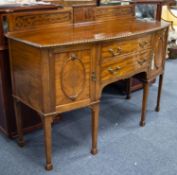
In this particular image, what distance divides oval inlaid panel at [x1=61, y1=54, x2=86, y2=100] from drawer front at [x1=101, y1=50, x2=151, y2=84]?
160mm

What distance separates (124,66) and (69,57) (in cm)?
48

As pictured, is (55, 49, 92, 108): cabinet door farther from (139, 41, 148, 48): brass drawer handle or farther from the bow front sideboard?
(139, 41, 148, 48): brass drawer handle

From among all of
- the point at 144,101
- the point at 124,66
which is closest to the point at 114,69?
the point at 124,66

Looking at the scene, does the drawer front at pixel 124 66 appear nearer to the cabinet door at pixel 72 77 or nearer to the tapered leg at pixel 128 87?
the cabinet door at pixel 72 77

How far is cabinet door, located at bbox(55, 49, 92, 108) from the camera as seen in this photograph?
1544 millimetres

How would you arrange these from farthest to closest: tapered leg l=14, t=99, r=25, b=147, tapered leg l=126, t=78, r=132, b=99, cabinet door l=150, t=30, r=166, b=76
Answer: tapered leg l=126, t=78, r=132, b=99, cabinet door l=150, t=30, r=166, b=76, tapered leg l=14, t=99, r=25, b=147

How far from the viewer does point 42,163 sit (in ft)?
6.04

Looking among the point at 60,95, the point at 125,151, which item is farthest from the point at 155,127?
the point at 60,95

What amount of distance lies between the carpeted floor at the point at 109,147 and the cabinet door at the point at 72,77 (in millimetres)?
438

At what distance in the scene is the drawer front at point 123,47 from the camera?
170cm

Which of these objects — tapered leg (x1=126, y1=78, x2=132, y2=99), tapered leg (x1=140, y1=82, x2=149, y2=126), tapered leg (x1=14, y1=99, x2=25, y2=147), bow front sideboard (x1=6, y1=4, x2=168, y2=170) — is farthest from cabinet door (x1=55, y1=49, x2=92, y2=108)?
tapered leg (x1=126, y1=78, x2=132, y2=99)

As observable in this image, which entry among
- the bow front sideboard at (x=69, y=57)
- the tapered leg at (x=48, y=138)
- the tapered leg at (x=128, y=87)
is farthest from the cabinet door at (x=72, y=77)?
the tapered leg at (x=128, y=87)

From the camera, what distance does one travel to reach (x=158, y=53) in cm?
221

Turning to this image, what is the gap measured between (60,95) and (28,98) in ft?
0.76
